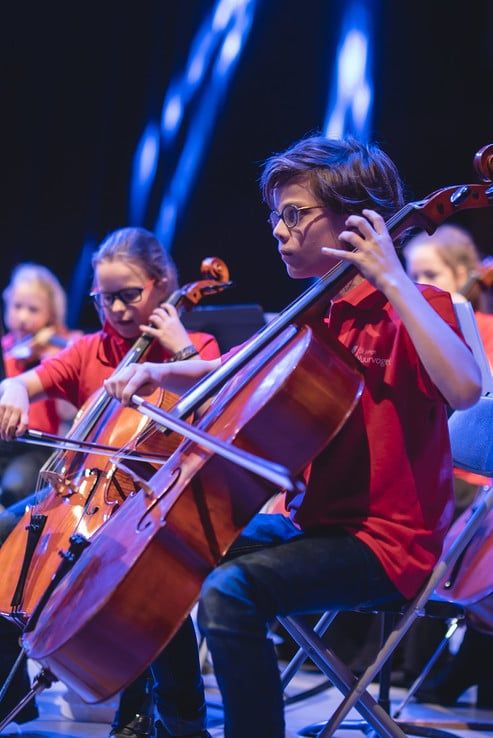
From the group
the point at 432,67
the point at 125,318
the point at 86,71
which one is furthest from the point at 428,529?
the point at 86,71

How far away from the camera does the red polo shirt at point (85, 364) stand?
2619mm

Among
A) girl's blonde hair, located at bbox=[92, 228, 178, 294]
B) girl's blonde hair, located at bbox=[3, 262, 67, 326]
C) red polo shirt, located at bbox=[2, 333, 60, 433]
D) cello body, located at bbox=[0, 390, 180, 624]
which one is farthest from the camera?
girl's blonde hair, located at bbox=[3, 262, 67, 326]

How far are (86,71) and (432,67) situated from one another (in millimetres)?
1945

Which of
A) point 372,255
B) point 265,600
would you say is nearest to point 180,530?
point 265,600

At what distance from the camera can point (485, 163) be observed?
1697 millimetres

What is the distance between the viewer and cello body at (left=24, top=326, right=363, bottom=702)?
55.9 inches

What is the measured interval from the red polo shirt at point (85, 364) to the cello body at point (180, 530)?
1.09 m

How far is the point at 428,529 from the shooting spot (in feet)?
5.41

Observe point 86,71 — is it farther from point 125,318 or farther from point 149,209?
point 125,318

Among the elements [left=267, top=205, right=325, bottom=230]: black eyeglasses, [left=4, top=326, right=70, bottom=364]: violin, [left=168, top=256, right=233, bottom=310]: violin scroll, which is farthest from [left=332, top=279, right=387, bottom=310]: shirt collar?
[left=4, top=326, right=70, bottom=364]: violin

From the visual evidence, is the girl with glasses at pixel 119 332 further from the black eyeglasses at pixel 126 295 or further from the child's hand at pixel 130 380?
the child's hand at pixel 130 380

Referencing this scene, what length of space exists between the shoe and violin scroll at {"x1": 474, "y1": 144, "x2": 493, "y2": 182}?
135cm

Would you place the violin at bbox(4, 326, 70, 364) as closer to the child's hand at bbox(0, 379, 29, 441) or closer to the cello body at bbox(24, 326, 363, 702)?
the child's hand at bbox(0, 379, 29, 441)

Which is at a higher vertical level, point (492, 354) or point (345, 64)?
point (345, 64)
